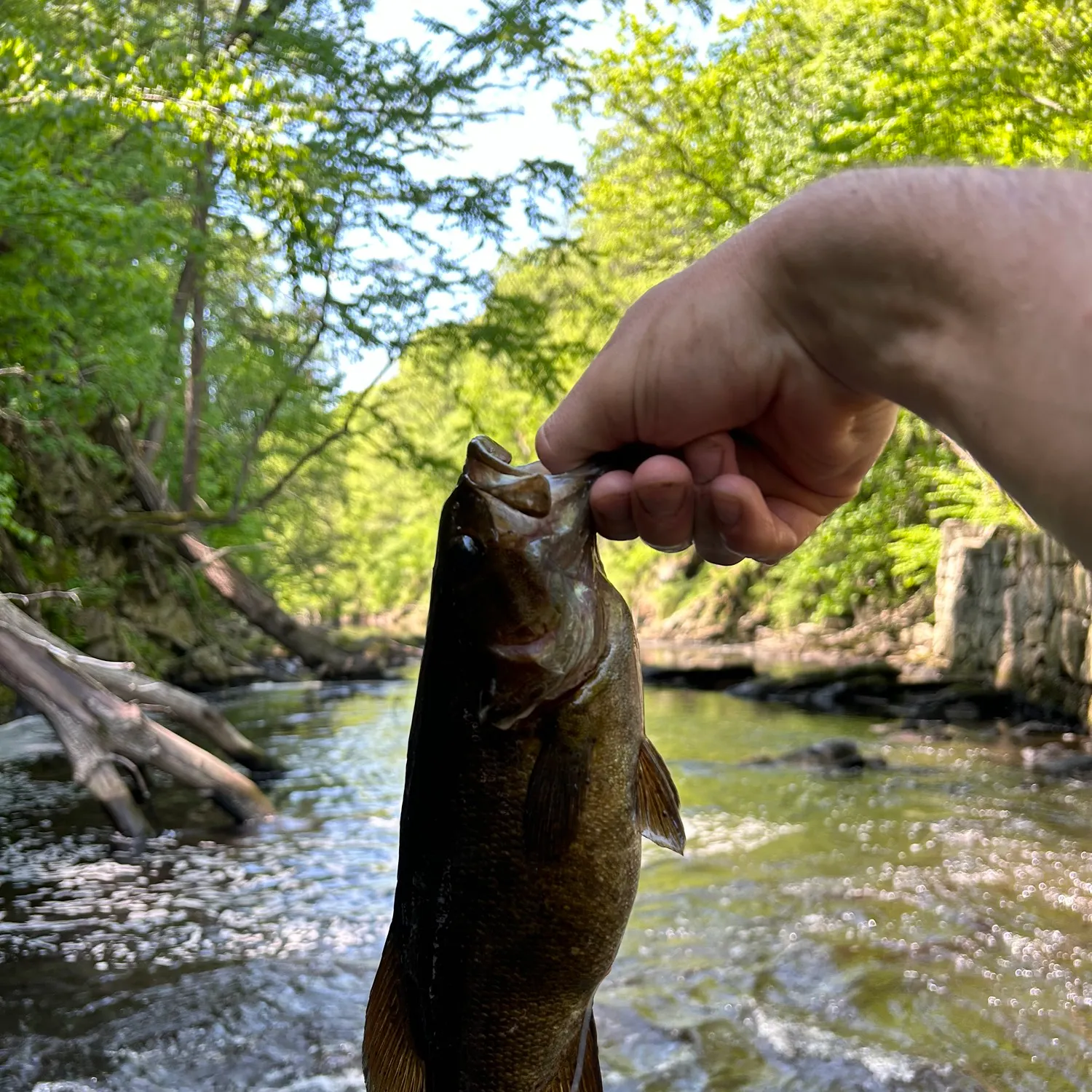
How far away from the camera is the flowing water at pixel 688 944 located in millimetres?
5266

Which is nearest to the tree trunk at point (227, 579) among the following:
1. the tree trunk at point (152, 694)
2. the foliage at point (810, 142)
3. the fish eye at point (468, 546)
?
the foliage at point (810, 142)

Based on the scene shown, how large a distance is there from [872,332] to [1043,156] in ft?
53.9

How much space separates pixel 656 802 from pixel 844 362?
105 cm

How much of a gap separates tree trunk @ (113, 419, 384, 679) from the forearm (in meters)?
17.5

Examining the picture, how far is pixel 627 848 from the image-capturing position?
2.10 metres

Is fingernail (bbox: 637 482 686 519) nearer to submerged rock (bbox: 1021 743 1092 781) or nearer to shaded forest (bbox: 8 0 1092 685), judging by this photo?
shaded forest (bbox: 8 0 1092 685)

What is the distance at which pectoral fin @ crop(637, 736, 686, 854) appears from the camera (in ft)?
6.97

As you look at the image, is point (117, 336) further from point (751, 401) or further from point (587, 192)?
point (587, 192)

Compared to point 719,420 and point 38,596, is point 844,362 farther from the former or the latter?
point 38,596

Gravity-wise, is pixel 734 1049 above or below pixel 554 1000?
below

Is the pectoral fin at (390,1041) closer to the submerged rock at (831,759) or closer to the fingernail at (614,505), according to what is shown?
the fingernail at (614,505)

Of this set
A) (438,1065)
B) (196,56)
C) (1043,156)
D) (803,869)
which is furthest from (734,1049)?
(1043,156)

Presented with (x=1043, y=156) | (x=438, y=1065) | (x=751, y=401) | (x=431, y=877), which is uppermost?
(x=1043, y=156)

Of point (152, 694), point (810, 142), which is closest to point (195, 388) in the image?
point (152, 694)
